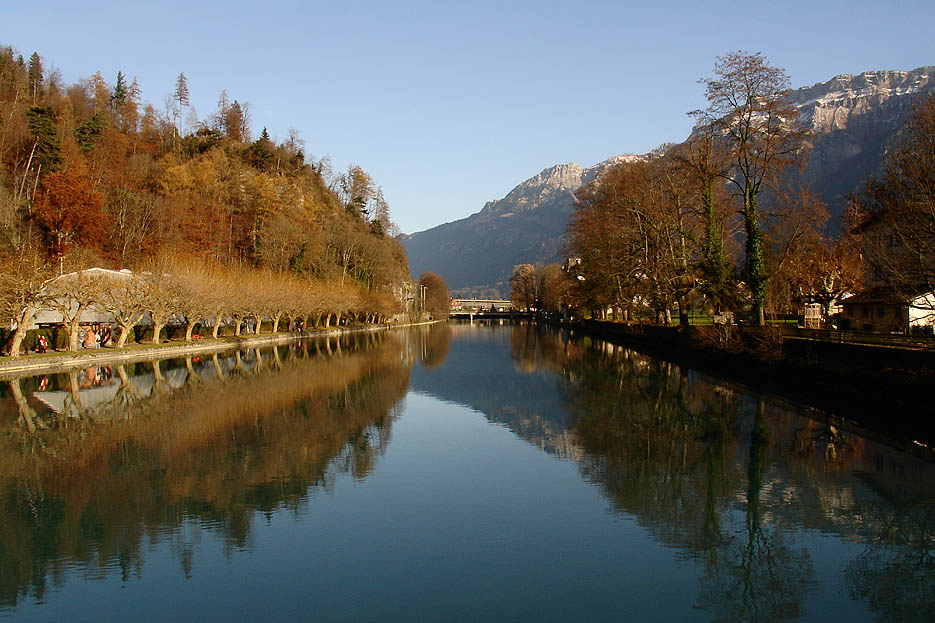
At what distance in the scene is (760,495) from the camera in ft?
38.8

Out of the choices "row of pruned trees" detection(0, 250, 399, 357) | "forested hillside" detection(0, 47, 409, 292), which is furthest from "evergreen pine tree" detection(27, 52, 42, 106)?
"row of pruned trees" detection(0, 250, 399, 357)

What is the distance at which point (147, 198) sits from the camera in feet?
214

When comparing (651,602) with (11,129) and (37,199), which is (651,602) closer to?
(37,199)

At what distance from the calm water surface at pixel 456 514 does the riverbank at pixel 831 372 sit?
165cm

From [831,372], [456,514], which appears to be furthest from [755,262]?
[456,514]

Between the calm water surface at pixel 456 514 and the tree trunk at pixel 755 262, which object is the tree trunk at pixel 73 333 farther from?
the tree trunk at pixel 755 262

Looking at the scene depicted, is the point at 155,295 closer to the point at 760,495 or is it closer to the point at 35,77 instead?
the point at 760,495

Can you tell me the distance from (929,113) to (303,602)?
79.2 ft

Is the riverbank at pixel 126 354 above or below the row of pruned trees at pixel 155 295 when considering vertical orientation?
below

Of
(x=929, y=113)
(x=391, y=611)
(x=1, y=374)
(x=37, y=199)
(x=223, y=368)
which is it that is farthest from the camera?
(x=37, y=199)

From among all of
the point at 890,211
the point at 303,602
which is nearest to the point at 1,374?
the point at 303,602

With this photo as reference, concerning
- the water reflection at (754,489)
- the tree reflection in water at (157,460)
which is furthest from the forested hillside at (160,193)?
the water reflection at (754,489)

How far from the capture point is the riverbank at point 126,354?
1242 inches

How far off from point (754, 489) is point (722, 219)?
31.5 meters
